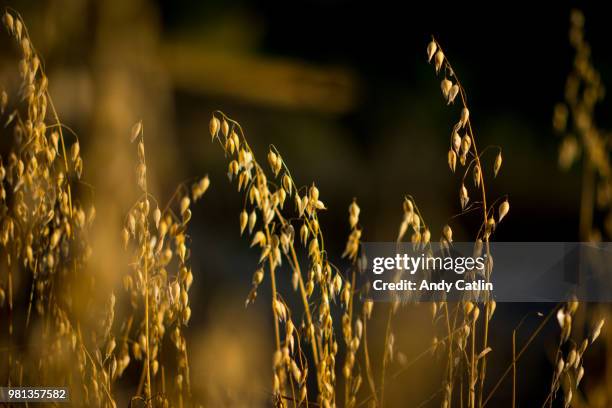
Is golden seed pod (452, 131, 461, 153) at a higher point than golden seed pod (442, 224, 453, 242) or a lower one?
higher

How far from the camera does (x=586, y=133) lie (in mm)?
1908

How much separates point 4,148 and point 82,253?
1.37 feet

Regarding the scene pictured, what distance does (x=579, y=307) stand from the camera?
197cm

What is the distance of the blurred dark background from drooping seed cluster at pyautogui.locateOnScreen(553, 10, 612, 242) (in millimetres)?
27

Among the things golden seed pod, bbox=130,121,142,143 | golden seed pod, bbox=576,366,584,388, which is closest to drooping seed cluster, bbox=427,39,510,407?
golden seed pod, bbox=576,366,584,388

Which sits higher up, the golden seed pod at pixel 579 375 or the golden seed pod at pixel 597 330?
the golden seed pod at pixel 597 330

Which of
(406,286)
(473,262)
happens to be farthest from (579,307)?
(406,286)

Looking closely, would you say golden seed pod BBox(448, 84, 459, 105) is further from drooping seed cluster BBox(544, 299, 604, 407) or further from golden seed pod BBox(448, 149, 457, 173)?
drooping seed cluster BBox(544, 299, 604, 407)

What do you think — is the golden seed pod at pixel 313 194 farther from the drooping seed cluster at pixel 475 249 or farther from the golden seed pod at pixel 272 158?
the drooping seed cluster at pixel 475 249

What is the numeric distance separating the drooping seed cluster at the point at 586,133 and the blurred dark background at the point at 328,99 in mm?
27

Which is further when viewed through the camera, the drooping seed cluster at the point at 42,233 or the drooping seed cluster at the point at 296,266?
the drooping seed cluster at the point at 42,233

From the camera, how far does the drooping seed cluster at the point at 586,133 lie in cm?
191

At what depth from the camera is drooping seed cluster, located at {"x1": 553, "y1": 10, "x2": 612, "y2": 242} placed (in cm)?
191

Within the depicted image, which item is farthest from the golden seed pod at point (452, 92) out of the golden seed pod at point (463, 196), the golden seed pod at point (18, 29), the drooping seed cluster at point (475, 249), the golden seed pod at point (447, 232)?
the golden seed pod at point (18, 29)
